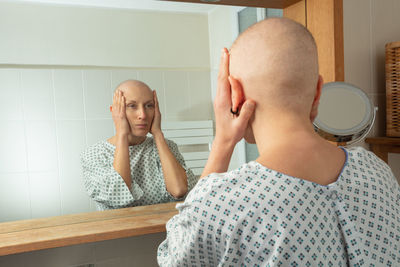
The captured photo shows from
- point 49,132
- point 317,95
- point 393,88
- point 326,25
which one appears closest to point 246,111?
point 317,95

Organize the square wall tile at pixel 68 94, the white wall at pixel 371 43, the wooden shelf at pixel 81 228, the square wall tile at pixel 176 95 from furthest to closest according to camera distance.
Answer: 1. the white wall at pixel 371 43
2. the square wall tile at pixel 176 95
3. the square wall tile at pixel 68 94
4. the wooden shelf at pixel 81 228

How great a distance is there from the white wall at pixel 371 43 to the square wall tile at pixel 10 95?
1.13 m

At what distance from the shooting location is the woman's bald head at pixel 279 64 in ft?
2.07

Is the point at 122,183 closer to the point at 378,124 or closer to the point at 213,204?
the point at 213,204

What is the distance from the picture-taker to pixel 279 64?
0.63 m

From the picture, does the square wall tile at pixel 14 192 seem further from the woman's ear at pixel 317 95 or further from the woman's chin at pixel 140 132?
the woman's ear at pixel 317 95

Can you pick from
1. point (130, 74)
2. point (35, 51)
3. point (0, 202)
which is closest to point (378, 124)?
point (130, 74)

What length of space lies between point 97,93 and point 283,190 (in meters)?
0.80

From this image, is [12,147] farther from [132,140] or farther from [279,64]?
[279,64]

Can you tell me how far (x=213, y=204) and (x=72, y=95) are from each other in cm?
76

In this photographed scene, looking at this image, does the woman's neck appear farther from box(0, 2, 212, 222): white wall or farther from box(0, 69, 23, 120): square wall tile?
box(0, 69, 23, 120): square wall tile

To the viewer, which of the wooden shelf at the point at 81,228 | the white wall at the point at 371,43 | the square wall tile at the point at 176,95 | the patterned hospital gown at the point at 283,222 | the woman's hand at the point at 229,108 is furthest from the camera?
the white wall at the point at 371,43

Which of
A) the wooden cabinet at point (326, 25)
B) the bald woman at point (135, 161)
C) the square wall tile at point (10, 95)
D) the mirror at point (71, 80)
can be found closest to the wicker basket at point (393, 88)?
the wooden cabinet at point (326, 25)

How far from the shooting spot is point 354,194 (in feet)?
2.00
